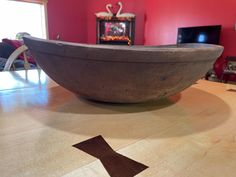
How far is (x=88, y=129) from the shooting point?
14.8 inches

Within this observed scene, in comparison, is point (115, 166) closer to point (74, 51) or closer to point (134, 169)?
point (134, 169)

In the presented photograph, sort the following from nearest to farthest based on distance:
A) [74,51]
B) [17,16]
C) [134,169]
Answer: [134,169], [74,51], [17,16]

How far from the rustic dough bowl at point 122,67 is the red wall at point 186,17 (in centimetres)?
306

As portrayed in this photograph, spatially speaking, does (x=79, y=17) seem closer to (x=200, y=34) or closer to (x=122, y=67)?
(x=200, y=34)

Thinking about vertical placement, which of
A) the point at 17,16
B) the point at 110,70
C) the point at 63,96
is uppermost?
the point at 17,16

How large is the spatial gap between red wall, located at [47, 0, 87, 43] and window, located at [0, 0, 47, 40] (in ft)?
0.65

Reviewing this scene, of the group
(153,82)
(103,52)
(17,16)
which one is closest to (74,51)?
(103,52)

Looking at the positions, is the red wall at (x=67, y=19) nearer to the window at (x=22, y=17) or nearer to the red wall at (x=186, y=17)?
the window at (x=22, y=17)

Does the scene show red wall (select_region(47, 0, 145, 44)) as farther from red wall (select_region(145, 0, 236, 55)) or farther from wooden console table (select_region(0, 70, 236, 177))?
wooden console table (select_region(0, 70, 236, 177))

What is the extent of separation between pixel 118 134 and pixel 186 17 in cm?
359

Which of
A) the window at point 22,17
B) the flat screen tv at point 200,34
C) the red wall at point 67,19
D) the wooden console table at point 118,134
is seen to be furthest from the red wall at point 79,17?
the wooden console table at point 118,134

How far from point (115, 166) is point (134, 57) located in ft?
0.63

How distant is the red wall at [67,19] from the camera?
453cm

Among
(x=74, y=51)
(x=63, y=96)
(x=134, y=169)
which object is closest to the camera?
(x=134, y=169)
